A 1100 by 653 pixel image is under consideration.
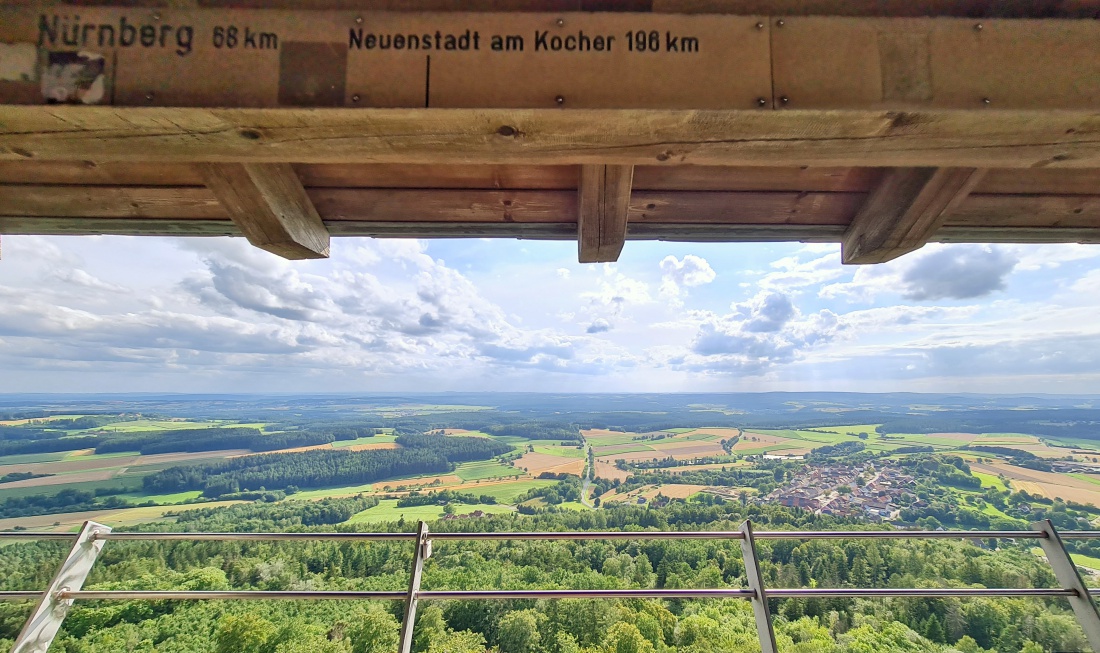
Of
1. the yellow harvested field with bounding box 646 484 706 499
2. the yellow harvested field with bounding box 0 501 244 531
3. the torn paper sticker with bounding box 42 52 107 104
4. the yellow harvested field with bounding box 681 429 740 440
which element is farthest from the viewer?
the yellow harvested field with bounding box 681 429 740 440

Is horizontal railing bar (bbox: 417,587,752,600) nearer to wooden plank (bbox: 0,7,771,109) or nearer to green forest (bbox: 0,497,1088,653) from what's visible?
wooden plank (bbox: 0,7,771,109)

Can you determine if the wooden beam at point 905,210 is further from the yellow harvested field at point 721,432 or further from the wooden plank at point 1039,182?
the yellow harvested field at point 721,432

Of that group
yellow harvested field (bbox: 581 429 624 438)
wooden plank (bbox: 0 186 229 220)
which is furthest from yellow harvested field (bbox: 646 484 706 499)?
wooden plank (bbox: 0 186 229 220)

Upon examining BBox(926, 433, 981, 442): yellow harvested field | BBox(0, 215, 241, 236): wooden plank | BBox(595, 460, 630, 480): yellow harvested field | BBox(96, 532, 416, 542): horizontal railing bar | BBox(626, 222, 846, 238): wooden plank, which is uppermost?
BBox(0, 215, 241, 236): wooden plank

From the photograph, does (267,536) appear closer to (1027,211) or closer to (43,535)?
(43,535)

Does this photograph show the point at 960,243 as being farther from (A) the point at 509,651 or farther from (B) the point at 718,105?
(A) the point at 509,651

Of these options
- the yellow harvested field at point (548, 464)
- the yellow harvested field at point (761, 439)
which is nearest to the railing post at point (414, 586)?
the yellow harvested field at point (548, 464)

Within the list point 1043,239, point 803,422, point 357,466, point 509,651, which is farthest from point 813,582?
point 803,422

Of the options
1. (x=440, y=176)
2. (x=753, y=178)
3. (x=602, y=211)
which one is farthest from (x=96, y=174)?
(x=753, y=178)
